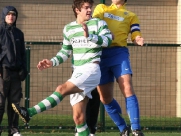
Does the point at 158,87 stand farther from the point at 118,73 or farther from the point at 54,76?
the point at 118,73

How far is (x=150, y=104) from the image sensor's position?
543 inches

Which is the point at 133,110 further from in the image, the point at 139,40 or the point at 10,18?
the point at 10,18

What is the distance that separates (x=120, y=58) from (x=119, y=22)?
1.59ft

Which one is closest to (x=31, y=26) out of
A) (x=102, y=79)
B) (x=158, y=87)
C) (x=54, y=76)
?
(x=54, y=76)

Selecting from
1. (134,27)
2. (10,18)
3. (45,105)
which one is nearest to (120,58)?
(134,27)

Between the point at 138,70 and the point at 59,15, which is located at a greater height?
the point at 59,15

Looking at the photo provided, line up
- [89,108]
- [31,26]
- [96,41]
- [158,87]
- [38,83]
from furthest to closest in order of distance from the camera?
[31,26] → [158,87] → [38,83] → [89,108] → [96,41]

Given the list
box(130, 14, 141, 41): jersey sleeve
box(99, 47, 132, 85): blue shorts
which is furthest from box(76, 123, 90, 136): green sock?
box(130, 14, 141, 41): jersey sleeve

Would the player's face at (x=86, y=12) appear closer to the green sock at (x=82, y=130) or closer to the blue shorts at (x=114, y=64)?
the blue shorts at (x=114, y=64)

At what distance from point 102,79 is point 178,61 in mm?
6005

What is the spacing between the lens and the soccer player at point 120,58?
26.8 feet

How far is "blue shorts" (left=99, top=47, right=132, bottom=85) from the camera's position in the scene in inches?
325

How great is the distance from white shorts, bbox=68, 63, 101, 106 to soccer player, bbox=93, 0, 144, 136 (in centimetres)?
61

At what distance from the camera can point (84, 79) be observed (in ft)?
24.8
